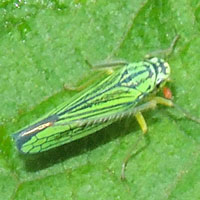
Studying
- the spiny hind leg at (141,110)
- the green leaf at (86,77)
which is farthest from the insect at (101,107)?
the green leaf at (86,77)

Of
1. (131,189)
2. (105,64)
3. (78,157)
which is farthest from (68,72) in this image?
(131,189)

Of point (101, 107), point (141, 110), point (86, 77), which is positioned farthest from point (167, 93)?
point (86, 77)

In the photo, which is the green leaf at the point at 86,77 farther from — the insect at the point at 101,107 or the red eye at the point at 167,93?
the insect at the point at 101,107

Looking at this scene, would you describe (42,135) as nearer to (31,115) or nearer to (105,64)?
(31,115)

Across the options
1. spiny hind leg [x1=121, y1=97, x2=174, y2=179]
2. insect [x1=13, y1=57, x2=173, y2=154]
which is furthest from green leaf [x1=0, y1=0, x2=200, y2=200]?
insect [x1=13, y1=57, x2=173, y2=154]

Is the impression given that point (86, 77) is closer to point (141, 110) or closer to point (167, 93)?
point (141, 110)

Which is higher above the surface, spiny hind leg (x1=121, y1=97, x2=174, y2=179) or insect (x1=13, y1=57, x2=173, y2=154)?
insect (x1=13, y1=57, x2=173, y2=154)

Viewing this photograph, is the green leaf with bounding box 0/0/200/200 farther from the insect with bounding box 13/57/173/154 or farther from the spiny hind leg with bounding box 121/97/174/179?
the insect with bounding box 13/57/173/154
